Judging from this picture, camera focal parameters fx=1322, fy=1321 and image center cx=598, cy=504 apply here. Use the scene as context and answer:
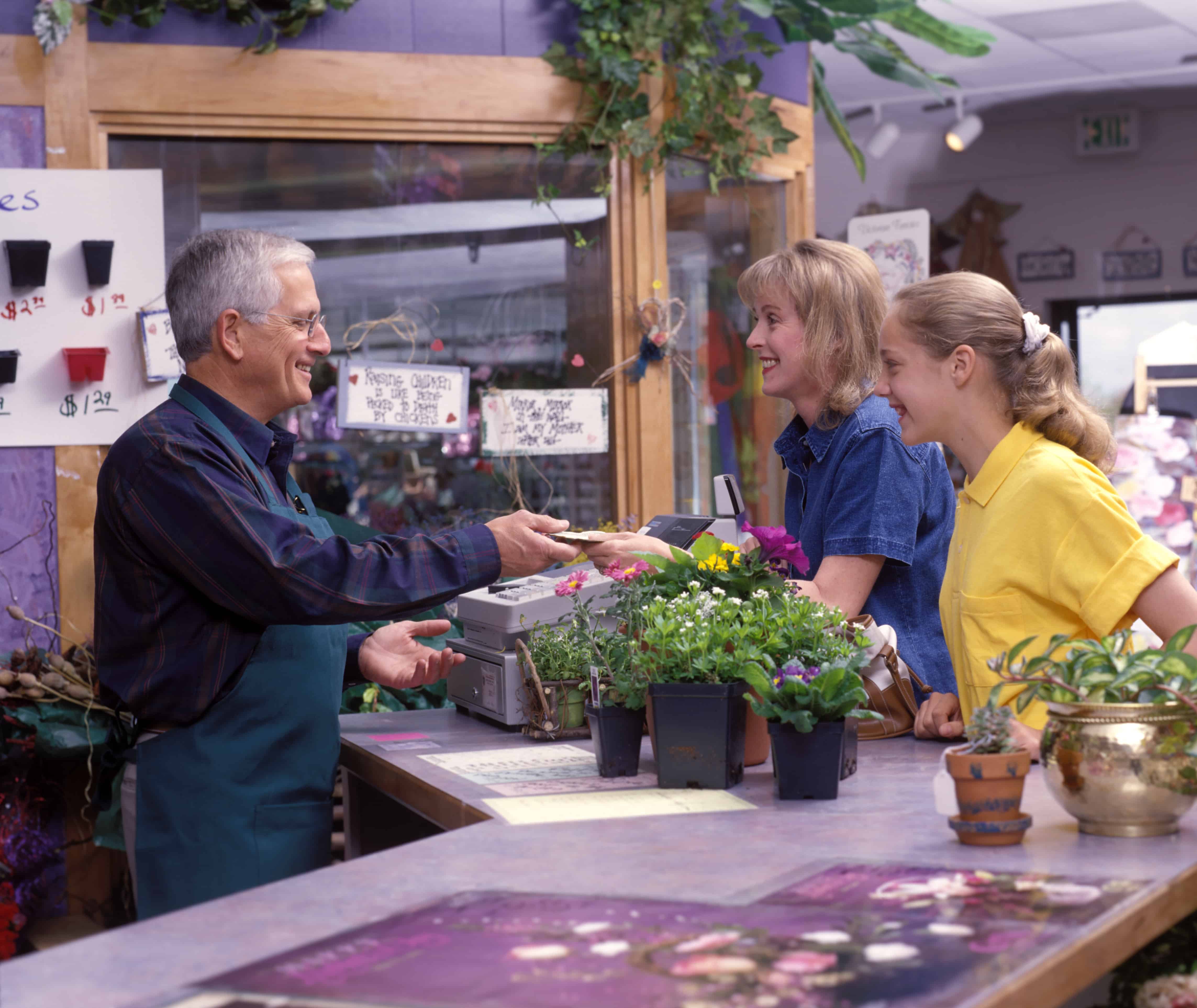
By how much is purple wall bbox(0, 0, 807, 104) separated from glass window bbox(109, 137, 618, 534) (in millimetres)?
254

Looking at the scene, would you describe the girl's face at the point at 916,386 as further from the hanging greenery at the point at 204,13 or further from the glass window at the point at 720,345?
the hanging greenery at the point at 204,13

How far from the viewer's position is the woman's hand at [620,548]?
2252mm

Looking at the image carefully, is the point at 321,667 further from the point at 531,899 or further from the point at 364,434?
the point at 364,434

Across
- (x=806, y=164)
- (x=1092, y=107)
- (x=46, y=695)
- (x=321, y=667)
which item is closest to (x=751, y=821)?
(x=321, y=667)

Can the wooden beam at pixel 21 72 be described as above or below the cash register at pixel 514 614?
above

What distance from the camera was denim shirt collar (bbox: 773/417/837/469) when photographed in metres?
2.46

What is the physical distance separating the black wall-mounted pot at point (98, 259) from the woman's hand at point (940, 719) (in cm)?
229

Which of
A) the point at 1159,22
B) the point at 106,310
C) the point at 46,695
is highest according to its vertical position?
the point at 1159,22

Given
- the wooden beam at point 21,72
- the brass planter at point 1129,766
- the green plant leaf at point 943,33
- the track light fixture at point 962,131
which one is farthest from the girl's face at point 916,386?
the track light fixture at point 962,131

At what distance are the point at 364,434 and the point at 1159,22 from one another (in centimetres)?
467

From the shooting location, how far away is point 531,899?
1.31m

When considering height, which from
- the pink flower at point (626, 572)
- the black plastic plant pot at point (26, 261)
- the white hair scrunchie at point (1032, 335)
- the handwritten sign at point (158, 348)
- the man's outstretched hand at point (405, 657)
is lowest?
the man's outstretched hand at point (405, 657)

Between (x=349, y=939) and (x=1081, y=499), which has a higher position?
(x=1081, y=499)

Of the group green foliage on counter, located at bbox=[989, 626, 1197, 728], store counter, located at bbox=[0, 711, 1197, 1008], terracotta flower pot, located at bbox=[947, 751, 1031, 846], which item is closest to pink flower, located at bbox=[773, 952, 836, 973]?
store counter, located at bbox=[0, 711, 1197, 1008]
